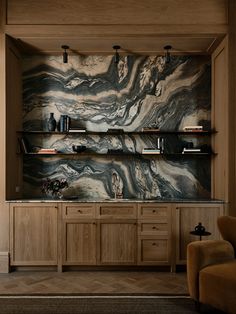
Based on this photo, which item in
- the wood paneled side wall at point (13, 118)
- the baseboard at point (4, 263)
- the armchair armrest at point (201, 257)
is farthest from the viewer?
the wood paneled side wall at point (13, 118)

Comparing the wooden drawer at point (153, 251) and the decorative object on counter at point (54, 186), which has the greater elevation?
the decorative object on counter at point (54, 186)

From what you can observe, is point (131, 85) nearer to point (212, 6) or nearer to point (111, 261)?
point (212, 6)

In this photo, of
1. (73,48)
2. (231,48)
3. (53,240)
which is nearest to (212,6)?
(231,48)

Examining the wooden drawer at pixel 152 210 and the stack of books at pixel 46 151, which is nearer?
the wooden drawer at pixel 152 210

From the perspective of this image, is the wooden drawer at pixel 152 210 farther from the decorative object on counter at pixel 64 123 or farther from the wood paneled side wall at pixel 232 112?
the decorative object on counter at pixel 64 123

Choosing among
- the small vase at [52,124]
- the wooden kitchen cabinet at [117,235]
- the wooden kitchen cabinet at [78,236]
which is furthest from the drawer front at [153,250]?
the small vase at [52,124]

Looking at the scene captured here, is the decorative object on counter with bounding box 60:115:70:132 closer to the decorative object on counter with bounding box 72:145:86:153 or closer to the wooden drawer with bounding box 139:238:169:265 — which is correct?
the decorative object on counter with bounding box 72:145:86:153

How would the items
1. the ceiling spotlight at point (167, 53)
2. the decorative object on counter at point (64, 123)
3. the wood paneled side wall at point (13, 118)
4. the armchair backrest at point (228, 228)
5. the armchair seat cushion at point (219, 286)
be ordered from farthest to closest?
the decorative object on counter at point (64, 123) < the ceiling spotlight at point (167, 53) < the wood paneled side wall at point (13, 118) < the armchair backrest at point (228, 228) < the armchair seat cushion at point (219, 286)

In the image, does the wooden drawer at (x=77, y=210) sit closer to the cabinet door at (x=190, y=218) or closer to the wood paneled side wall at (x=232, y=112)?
the cabinet door at (x=190, y=218)

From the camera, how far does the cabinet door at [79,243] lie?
3.92 m

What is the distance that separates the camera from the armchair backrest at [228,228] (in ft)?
9.85

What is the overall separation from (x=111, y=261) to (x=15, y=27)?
3.16 metres

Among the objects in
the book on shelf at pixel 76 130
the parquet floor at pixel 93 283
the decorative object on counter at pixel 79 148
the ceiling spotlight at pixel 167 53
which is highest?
the ceiling spotlight at pixel 167 53

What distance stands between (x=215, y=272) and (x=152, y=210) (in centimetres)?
143
